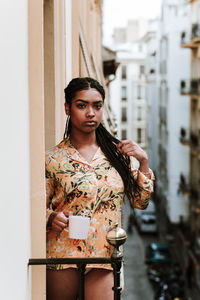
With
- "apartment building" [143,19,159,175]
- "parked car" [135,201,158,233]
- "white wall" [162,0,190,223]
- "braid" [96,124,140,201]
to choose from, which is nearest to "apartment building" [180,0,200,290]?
"white wall" [162,0,190,223]

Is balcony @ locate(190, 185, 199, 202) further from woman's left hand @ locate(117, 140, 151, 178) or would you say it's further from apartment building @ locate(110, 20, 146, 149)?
apartment building @ locate(110, 20, 146, 149)

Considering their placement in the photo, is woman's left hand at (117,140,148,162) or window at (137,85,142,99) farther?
window at (137,85,142,99)

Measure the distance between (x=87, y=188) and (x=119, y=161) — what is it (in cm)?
29

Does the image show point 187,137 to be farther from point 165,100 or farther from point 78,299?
point 78,299

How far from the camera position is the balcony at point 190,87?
28.5 metres

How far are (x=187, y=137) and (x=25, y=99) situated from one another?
2869 cm

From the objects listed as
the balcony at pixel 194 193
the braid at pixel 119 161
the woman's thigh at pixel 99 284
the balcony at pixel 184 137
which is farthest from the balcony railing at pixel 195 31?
the woman's thigh at pixel 99 284

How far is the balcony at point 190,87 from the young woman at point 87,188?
2524cm

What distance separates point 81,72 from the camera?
7.43 metres

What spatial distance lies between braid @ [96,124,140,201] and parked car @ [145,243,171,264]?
22.7 meters

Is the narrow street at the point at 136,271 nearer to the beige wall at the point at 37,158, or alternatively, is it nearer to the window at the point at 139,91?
the beige wall at the point at 37,158

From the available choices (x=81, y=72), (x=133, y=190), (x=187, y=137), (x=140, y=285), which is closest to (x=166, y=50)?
(x=187, y=137)

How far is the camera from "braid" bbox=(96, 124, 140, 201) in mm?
3189

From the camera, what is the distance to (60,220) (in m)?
2.99
